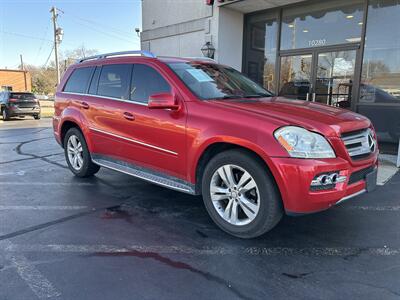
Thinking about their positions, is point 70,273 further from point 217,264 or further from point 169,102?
point 169,102

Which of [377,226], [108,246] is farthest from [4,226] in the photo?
[377,226]

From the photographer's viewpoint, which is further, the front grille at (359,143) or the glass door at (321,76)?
the glass door at (321,76)

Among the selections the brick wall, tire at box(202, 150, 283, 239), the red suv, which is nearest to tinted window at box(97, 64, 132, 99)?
the red suv

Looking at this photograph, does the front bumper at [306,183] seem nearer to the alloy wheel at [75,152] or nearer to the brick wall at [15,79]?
the alloy wheel at [75,152]

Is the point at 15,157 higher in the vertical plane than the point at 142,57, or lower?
lower

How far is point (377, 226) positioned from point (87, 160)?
13.8 feet

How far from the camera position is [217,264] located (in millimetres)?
2979

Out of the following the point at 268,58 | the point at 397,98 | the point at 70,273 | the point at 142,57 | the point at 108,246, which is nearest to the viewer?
the point at 70,273

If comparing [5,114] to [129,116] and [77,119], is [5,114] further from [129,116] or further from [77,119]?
[129,116]

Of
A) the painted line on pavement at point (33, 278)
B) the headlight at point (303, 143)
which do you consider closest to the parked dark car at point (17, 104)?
the painted line on pavement at point (33, 278)

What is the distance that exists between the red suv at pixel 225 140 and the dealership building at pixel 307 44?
468cm

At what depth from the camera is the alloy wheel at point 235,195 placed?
334 centimetres

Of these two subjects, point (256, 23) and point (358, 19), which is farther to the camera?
point (256, 23)

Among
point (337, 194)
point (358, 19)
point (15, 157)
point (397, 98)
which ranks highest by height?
point (358, 19)
